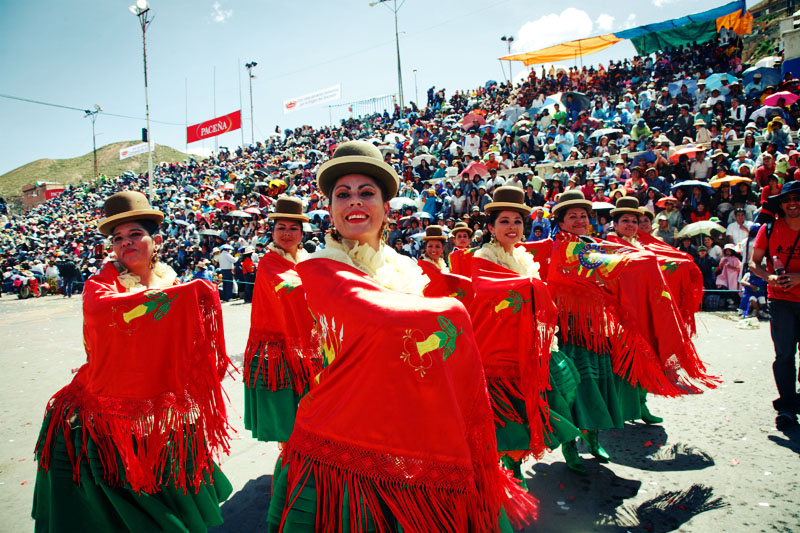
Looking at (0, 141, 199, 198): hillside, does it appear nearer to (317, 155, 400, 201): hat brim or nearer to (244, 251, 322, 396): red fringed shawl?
(244, 251, 322, 396): red fringed shawl

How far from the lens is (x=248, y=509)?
3654mm

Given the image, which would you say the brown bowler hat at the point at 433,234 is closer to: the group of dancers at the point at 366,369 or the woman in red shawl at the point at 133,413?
the group of dancers at the point at 366,369

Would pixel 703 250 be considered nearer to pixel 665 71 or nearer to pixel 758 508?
pixel 758 508

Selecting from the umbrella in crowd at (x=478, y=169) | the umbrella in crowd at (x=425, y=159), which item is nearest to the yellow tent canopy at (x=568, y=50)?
the umbrella in crowd at (x=425, y=159)

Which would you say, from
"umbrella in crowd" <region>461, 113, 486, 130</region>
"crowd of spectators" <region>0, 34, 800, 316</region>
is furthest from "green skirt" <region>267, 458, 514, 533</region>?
"umbrella in crowd" <region>461, 113, 486, 130</region>

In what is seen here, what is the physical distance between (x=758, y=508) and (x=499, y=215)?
8.84 ft

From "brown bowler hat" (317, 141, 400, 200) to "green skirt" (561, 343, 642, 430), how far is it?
2793mm

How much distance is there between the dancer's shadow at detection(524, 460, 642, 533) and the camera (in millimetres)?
3363

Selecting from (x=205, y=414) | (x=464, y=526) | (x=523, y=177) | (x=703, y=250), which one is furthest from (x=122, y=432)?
(x=523, y=177)

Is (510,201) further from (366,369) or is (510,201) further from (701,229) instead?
(701,229)

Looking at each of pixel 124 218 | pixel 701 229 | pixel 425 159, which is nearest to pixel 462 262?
pixel 124 218

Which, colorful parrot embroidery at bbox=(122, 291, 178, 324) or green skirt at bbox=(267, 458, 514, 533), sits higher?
colorful parrot embroidery at bbox=(122, 291, 178, 324)

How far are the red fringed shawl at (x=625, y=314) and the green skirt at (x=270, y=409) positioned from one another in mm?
2497

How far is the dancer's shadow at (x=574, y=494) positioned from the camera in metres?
3.36
